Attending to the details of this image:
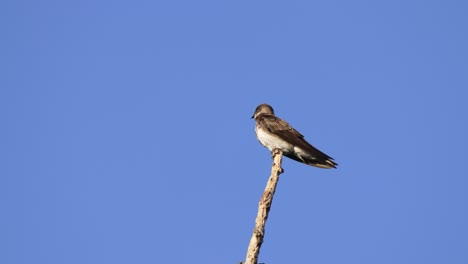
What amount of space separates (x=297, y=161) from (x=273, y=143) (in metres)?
0.70

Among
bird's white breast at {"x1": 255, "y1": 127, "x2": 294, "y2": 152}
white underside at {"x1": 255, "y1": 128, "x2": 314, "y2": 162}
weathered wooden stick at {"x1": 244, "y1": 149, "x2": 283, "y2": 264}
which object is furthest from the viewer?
bird's white breast at {"x1": 255, "y1": 127, "x2": 294, "y2": 152}

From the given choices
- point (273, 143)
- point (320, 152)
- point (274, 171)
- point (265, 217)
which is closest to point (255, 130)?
point (273, 143)

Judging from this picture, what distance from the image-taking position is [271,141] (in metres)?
15.4

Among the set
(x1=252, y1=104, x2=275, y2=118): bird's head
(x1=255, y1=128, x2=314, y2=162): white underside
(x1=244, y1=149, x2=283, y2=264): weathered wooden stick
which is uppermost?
(x1=252, y1=104, x2=275, y2=118): bird's head

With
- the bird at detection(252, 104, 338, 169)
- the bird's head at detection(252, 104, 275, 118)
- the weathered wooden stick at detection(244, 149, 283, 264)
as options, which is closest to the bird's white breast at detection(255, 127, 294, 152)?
the bird at detection(252, 104, 338, 169)

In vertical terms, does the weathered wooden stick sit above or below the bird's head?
below

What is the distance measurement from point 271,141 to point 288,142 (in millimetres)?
495

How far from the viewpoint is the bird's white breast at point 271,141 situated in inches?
595

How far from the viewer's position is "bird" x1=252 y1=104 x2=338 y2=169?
575 inches

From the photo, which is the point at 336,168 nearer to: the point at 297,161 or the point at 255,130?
the point at 297,161

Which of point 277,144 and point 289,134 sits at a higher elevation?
point 289,134

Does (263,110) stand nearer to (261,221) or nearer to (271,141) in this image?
(271,141)

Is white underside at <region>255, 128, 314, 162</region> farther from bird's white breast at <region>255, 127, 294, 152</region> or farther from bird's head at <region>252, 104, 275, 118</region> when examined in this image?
bird's head at <region>252, 104, 275, 118</region>

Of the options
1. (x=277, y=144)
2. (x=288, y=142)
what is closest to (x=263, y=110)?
(x=277, y=144)
